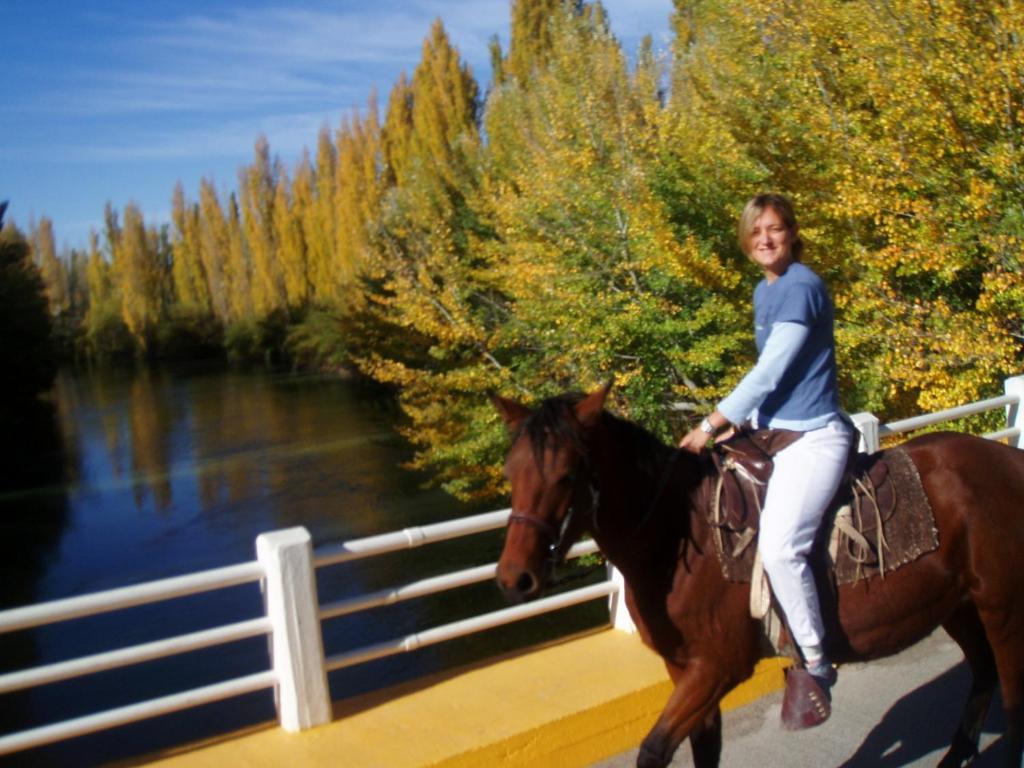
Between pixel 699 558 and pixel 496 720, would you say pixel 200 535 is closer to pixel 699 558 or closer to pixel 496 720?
pixel 496 720

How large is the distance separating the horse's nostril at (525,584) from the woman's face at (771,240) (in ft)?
4.24

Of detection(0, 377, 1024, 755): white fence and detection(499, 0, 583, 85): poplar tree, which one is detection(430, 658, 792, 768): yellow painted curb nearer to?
detection(0, 377, 1024, 755): white fence

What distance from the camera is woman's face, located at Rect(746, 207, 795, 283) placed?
300 cm

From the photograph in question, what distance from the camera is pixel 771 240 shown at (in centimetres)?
301

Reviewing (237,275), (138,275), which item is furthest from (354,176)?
(138,275)

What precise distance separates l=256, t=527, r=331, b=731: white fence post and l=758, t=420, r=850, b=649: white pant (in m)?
1.70

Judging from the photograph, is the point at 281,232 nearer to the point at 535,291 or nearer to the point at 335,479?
the point at 335,479

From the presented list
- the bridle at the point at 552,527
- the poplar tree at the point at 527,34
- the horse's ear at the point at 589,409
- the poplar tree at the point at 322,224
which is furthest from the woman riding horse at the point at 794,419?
the poplar tree at the point at 322,224

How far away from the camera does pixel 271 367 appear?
5878cm

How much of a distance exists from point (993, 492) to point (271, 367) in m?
58.1

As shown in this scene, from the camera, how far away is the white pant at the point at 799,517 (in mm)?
2848

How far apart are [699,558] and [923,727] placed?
1696 mm

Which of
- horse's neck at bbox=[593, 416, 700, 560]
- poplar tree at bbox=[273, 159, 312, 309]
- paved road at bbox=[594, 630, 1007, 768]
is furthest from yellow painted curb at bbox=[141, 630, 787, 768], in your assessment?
poplar tree at bbox=[273, 159, 312, 309]

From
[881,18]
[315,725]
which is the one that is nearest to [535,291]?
[881,18]
